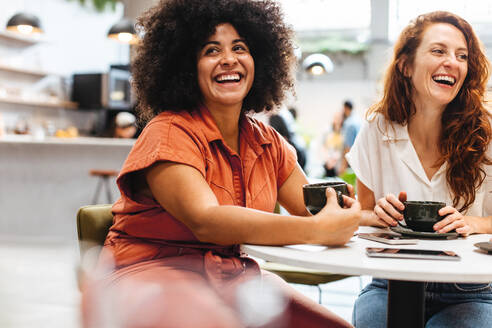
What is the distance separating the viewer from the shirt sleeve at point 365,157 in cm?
173

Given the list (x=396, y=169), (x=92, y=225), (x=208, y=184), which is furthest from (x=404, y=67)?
(x=92, y=225)

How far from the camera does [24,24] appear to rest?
594cm

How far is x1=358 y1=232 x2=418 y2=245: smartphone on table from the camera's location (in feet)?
3.99

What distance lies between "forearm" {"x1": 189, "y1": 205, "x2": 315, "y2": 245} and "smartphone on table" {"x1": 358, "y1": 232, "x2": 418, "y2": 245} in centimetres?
23

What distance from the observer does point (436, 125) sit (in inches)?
67.4

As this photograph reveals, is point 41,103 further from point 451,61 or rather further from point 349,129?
point 451,61

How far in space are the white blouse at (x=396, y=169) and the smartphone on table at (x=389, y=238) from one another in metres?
0.33

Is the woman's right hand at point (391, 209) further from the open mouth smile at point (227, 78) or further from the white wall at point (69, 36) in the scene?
the white wall at point (69, 36)

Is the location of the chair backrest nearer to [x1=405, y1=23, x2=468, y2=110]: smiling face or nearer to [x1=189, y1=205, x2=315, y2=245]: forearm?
[x1=189, y1=205, x2=315, y2=245]: forearm

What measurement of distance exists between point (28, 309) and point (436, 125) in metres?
1.57

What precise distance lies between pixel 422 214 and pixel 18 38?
8118mm

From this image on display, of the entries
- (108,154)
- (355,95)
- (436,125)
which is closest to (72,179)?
(108,154)

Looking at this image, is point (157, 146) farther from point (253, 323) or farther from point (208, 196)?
point (253, 323)

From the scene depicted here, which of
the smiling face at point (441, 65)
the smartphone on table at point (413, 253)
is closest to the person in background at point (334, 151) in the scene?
the smiling face at point (441, 65)
